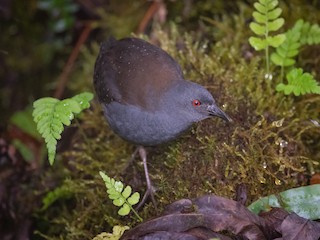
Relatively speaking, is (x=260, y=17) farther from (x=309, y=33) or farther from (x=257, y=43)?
(x=309, y=33)

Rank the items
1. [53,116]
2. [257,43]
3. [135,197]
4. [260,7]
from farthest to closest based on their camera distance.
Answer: [257,43]
[260,7]
[53,116]
[135,197]

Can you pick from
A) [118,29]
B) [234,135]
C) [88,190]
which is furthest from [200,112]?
[118,29]

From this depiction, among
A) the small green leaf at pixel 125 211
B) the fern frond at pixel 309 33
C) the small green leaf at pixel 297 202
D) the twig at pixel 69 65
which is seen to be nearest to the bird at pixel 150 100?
the small green leaf at pixel 125 211

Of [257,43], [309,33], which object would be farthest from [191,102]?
[309,33]

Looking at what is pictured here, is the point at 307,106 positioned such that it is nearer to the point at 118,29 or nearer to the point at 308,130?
the point at 308,130

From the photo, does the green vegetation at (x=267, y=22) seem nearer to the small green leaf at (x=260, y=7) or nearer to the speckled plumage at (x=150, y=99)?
the small green leaf at (x=260, y=7)

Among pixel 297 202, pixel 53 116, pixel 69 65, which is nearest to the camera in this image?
pixel 297 202

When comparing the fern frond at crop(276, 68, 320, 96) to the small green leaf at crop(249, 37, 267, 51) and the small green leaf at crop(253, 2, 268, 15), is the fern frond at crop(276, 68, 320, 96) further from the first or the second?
the small green leaf at crop(253, 2, 268, 15)
